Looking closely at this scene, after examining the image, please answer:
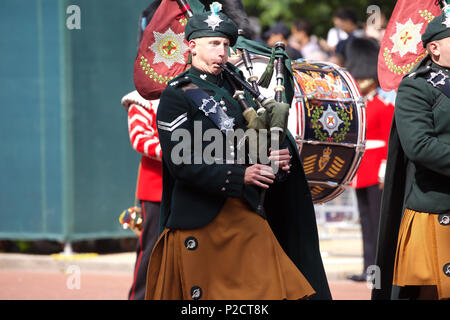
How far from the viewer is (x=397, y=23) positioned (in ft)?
21.3

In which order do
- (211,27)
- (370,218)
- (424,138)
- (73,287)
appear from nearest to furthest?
1. (211,27)
2. (424,138)
3. (73,287)
4. (370,218)

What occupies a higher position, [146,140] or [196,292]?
[146,140]

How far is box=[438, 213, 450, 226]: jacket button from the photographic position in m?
5.53

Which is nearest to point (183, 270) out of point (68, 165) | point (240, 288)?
point (240, 288)

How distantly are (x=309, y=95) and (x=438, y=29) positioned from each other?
118 cm

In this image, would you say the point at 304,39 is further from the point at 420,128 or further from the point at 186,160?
the point at 186,160

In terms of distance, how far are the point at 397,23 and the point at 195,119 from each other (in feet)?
6.74

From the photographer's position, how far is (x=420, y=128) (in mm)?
5527

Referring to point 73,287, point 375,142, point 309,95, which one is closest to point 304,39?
point 375,142

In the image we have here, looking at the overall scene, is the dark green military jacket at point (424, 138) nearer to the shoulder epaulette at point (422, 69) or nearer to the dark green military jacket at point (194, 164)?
the shoulder epaulette at point (422, 69)

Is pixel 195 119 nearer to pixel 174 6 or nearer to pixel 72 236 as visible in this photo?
pixel 174 6

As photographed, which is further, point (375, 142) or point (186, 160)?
point (375, 142)

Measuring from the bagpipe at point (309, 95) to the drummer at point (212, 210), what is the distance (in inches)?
18.5

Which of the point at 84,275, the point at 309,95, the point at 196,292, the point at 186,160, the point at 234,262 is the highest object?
the point at 309,95
